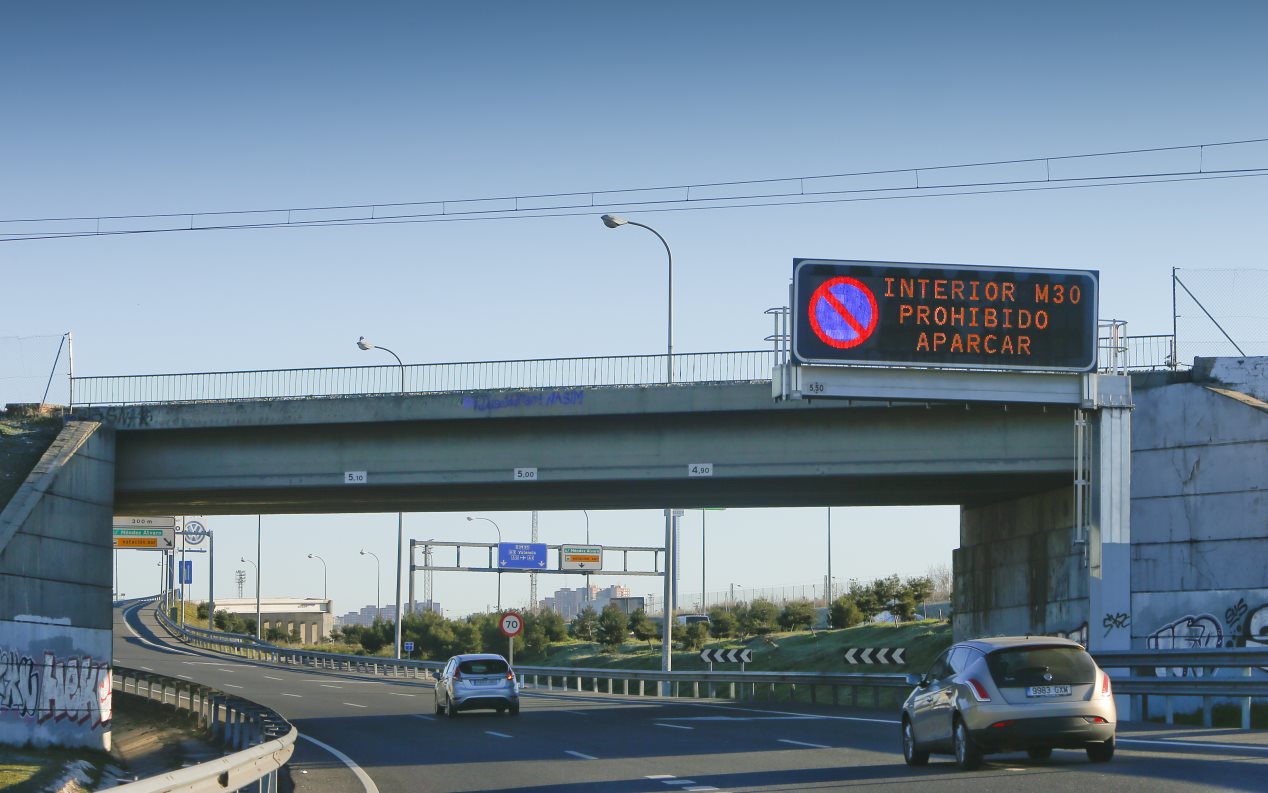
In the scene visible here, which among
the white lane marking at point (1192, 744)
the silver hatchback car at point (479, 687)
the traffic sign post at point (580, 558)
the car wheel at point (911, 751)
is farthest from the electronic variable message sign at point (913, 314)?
the traffic sign post at point (580, 558)

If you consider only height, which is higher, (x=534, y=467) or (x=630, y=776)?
(x=534, y=467)

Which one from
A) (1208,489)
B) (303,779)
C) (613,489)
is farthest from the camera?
(613,489)

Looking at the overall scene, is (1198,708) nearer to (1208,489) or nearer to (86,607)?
(1208,489)

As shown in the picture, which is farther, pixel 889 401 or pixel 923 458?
pixel 923 458

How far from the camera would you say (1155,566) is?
3194 centimetres

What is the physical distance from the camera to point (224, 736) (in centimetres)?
2848

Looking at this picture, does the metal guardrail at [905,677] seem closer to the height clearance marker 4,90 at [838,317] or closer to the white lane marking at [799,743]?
the white lane marking at [799,743]

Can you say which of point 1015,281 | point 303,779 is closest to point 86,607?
point 303,779

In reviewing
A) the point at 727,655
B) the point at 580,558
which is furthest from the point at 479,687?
the point at 580,558

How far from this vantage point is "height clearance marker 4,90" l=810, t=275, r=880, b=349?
29.3m

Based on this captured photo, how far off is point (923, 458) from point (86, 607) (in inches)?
745

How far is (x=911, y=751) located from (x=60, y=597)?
22.9 metres

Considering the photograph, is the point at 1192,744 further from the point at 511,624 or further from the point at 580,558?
the point at 580,558

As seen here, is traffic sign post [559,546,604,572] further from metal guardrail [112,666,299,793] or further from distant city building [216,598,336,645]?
distant city building [216,598,336,645]
